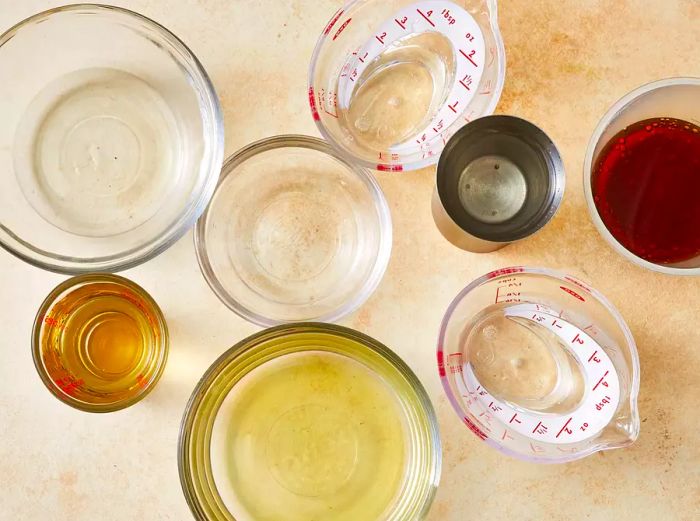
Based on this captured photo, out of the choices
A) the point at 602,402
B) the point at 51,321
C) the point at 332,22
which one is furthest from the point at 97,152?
the point at 602,402

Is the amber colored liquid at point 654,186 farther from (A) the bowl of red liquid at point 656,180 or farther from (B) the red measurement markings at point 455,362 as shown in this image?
(B) the red measurement markings at point 455,362

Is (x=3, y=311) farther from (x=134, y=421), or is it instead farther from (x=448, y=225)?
(x=448, y=225)

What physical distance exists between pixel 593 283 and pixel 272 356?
0.47m

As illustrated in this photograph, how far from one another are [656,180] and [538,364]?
304mm

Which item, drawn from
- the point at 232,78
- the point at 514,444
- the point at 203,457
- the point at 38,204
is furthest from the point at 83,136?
the point at 514,444

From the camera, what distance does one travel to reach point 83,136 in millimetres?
959

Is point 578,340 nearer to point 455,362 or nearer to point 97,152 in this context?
point 455,362

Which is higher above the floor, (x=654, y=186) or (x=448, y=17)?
(x=448, y=17)

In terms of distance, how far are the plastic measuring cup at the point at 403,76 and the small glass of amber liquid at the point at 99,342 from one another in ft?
1.20

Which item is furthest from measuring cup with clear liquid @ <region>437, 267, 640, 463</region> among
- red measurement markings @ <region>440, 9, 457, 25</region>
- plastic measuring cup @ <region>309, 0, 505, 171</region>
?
red measurement markings @ <region>440, 9, 457, 25</region>

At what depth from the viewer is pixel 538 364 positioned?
945mm

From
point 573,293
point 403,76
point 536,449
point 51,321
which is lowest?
point 536,449

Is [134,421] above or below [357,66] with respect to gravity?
below

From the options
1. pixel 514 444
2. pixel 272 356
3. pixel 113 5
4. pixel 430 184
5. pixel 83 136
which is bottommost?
pixel 514 444
